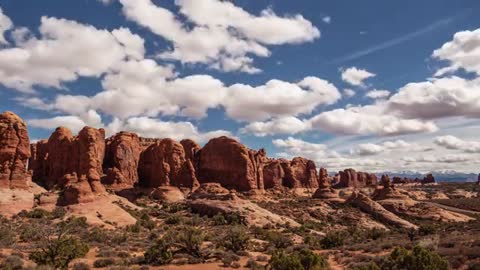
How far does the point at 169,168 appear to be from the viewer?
74250mm

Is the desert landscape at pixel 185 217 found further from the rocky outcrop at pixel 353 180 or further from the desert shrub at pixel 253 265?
the rocky outcrop at pixel 353 180

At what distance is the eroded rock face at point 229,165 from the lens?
82562mm

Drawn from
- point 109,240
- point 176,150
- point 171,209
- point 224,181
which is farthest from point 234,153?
point 109,240

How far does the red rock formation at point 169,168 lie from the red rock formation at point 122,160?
355 centimetres

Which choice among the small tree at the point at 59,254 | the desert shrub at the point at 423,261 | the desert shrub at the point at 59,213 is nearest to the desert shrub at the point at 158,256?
the small tree at the point at 59,254

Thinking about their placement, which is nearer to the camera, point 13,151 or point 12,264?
point 12,264

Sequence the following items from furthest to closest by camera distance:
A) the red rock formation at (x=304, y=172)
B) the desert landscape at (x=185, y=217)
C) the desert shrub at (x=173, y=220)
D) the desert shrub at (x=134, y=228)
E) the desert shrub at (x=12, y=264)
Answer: the red rock formation at (x=304, y=172) → the desert shrub at (x=173, y=220) → the desert shrub at (x=134, y=228) → the desert landscape at (x=185, y=217) → the desert shrub at (x=12, y=264)

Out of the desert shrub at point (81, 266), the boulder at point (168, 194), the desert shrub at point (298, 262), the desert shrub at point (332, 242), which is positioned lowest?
the desert shrub at point (332, 242)

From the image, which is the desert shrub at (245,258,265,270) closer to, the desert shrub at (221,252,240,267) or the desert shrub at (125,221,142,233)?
the desert shrub at (221,252,240,267)

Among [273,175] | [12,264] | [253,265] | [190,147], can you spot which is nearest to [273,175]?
[273,175]

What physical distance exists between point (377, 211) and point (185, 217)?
3199 centimetres

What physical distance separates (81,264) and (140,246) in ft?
30.7

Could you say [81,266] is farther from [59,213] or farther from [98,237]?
[59,213]

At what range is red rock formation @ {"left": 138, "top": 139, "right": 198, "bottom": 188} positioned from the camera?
73875mm
